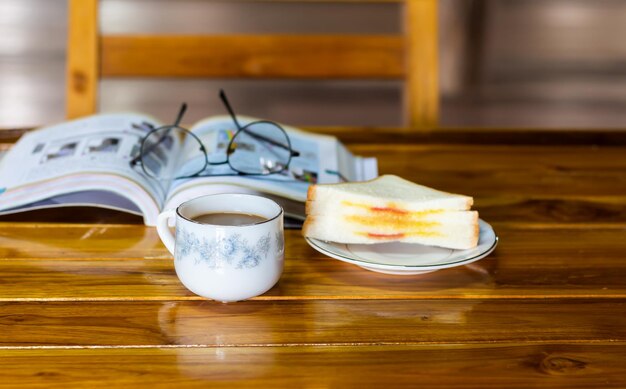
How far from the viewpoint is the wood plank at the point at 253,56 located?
45.2 inches

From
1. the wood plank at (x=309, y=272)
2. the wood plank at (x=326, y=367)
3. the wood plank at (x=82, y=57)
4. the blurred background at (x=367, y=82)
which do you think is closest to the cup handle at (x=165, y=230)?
the wood plank at (x=309, y=272)

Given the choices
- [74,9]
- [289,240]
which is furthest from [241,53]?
[289,240]

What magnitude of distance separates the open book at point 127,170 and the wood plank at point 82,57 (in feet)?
0.76

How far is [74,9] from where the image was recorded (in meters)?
1.11

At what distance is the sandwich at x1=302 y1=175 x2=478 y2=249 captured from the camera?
60 centimetres

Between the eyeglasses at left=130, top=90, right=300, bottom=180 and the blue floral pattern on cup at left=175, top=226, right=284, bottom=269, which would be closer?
the blue floral pattern on cup at left=175, top=226, right=284, bottom=269

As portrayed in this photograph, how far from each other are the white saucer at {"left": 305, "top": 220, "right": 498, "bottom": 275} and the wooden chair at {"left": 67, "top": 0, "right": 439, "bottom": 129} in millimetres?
577

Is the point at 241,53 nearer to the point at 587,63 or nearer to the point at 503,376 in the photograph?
the point at 503,376

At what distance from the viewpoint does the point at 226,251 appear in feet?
1.67

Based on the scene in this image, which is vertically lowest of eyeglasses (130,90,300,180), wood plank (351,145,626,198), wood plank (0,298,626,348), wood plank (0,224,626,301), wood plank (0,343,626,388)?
wood plank (0,343,626,388)

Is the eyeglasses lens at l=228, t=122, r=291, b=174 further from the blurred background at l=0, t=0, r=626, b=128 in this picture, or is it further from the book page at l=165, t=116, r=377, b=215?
the blurred background at l=0, t=0, r=626, b=128

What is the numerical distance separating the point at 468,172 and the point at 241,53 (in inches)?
18.7

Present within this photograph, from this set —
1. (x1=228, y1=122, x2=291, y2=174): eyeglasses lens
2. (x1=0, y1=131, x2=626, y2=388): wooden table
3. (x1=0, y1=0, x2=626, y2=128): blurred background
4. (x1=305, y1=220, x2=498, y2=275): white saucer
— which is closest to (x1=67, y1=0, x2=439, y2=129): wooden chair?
(x1=228, y1=122, x2=291, y2=174): eyeglasses lens

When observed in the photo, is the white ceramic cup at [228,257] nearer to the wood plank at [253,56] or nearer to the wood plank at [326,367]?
the wood plank at [326,367]
